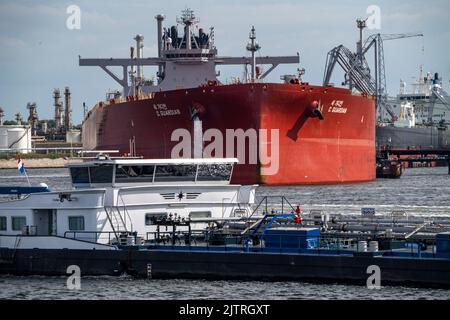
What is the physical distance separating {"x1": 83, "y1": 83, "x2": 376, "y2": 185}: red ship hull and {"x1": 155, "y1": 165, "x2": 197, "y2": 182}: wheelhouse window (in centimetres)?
3520

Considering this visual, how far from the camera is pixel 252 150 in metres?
70.8

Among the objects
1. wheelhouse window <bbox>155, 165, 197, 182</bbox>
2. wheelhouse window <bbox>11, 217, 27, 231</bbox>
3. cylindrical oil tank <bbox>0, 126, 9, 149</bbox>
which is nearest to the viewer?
wheelhouse window <bbox>11, 217, 27, 231</bbox>

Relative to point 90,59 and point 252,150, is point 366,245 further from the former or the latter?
point 90,59

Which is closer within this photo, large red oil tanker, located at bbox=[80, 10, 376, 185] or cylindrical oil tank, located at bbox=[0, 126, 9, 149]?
large red oil tanker, located at bbox=[80, 10, 376, 185]

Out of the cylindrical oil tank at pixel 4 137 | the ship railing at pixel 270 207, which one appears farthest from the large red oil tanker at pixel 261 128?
the cylindrical oil tank at pixel 4 137

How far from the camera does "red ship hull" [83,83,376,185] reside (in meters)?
71.0

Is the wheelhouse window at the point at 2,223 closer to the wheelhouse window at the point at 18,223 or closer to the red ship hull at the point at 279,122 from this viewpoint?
the wheelhouse window at the point at 18,223

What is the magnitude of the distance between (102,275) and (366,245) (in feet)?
26.7

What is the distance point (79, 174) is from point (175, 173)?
309cm

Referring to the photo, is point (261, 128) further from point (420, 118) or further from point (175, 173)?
point (420, 118)

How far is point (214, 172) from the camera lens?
116 ft
